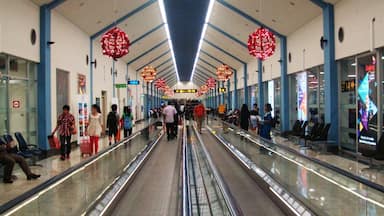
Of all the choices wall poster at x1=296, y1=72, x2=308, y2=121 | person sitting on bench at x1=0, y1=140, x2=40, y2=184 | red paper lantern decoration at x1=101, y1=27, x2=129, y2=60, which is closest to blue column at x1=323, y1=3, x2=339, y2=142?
wall poster at x1=296, y1=72, x2=308, y2=121

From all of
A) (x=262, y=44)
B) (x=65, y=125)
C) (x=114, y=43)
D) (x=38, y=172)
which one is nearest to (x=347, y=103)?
(x=262, y=44)

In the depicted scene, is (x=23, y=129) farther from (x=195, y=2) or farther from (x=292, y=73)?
(x=292, y=73)

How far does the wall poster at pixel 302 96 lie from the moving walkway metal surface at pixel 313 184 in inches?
307

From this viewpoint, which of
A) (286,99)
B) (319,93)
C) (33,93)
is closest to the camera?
(33,93)

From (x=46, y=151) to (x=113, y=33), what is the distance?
4643 millimetres

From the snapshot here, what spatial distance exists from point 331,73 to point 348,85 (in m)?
0.84

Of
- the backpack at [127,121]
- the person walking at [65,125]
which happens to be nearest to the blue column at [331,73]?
the backpack at [127,121]

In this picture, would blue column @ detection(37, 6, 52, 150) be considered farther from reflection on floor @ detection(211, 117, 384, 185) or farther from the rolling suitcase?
reflection on floor @ detection(211, 117, 384, 185)

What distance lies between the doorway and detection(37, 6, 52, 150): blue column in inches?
55.9

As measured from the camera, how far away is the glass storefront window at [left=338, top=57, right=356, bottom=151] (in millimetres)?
13273

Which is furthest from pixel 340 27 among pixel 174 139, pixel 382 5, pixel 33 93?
pixel 33 93

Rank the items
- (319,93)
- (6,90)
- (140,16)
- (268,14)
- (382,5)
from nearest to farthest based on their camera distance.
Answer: (382,5) → (6,90) → (319,93) → (268,14) → (140,16)

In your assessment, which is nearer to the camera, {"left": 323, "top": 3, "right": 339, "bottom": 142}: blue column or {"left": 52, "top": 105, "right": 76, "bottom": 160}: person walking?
{"left": 52, "top": 105, "right": 76, "bottom": 160}: person walking

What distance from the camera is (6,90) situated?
463 inches
